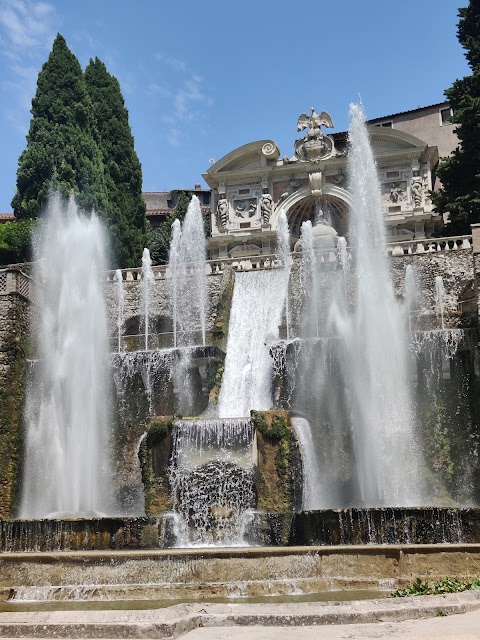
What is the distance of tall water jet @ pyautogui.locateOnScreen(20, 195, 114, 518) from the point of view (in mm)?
18562

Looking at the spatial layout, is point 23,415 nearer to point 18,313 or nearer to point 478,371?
point 18,313

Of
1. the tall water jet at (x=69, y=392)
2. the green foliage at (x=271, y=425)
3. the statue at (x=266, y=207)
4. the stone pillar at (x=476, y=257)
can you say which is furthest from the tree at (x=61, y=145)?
the green foliage at (x=271, y=425)

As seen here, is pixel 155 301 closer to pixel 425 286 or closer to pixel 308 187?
pixel 425 286

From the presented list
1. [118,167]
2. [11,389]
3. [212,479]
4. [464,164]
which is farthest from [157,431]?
[118,167]

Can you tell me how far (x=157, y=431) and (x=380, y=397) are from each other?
526 centimetres

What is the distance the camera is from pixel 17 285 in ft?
67.4

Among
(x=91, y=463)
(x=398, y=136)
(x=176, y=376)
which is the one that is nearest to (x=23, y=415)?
(x=91, y=463)

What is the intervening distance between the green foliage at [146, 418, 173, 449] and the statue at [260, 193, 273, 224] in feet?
69.7

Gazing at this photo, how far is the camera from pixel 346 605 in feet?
21.1

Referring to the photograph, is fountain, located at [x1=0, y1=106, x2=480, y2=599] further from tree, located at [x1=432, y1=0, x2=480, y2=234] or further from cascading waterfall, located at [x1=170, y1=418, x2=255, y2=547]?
tree, located at [x1=432, y1=0, x2=480, y2=234]

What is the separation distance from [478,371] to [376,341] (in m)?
2.32

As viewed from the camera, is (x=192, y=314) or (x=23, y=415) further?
(x=192, y=314)

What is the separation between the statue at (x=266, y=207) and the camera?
35.7 meters

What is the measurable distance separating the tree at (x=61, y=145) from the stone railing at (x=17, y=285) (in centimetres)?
817
